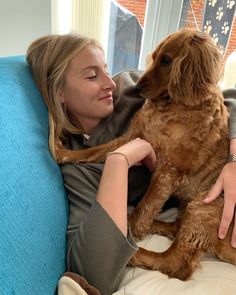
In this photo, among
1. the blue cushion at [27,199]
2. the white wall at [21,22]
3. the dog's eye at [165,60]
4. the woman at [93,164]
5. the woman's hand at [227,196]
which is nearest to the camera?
the blue cushion at [27,199]

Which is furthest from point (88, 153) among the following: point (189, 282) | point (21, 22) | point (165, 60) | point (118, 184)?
point (21, 22)

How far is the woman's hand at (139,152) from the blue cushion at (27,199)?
11.1 inches

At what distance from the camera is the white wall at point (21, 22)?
219 cm

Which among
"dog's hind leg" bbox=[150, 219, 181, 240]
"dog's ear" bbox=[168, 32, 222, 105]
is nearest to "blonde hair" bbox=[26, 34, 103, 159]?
"dog's ear" bbox=[168, 32, 222, 105]

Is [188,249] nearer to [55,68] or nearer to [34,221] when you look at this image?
[34,221]

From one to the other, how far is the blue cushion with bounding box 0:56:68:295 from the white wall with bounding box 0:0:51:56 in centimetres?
106

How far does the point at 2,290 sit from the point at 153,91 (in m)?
1.04

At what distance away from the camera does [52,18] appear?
2098mm

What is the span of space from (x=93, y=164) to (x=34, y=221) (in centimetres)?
53

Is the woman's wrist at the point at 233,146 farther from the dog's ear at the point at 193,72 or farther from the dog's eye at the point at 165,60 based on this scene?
the dog's eye at the point at 165,60

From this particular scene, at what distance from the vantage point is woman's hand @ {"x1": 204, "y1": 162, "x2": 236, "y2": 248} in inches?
46.4

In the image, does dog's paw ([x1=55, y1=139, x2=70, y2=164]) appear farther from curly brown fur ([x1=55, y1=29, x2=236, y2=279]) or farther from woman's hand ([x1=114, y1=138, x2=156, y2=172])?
woman's hand ([x1=114, y1=138, x2=156, y2=172])

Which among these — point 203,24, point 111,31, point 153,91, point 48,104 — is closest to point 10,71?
point 48,104

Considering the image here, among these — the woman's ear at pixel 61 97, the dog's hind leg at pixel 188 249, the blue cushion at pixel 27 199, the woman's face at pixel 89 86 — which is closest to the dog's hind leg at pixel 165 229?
the dog's hind leg at pixel 188 249
